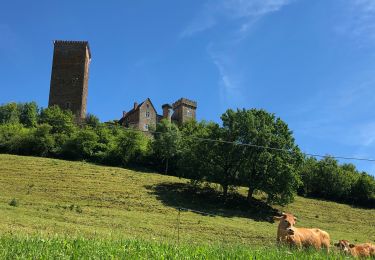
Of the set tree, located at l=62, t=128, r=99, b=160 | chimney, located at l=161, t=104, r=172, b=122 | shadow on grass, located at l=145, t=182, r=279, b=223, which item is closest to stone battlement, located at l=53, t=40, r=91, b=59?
chimney, located at l=161, t=104, r=172, b=122

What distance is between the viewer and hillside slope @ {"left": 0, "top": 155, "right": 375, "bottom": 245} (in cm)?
3391

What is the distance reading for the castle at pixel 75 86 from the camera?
11494 cm

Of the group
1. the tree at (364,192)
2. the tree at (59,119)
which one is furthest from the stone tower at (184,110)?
the tree at (364,192)

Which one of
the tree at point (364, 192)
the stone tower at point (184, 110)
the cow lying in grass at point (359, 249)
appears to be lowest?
the cow lying in grass at point (359, 249)

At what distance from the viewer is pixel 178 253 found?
1047cm

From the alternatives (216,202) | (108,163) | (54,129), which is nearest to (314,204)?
(216,202)

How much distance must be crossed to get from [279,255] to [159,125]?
3500 inches

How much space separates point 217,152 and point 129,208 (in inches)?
689

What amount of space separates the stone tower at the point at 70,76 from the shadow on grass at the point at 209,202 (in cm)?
5796

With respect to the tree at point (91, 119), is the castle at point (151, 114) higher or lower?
higher

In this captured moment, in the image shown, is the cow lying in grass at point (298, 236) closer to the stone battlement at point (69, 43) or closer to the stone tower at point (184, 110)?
the stone battlement at point (69, 43)

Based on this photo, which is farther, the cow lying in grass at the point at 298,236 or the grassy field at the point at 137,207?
the grassy field at the point at 137,207

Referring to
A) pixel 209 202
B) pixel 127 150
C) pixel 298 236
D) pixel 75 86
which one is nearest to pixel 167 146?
pixel 127 150

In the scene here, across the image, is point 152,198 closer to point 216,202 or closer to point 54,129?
point 216,202
